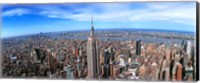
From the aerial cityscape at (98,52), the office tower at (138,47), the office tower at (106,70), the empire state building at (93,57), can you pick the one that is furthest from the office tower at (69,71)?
the office tower at (138,47)

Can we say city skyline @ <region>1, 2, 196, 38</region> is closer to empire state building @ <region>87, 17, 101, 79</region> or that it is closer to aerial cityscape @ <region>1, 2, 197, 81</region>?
aerial cityscape @ <region>1, 2, 197, 81</region>

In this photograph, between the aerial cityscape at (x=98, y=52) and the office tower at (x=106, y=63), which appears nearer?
the aerial cityscape at (x=98, y=52)

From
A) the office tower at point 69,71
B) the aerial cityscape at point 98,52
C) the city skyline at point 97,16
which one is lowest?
the office tower at point 69,71

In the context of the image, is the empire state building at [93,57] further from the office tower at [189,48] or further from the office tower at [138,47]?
the office tower at [189,48]

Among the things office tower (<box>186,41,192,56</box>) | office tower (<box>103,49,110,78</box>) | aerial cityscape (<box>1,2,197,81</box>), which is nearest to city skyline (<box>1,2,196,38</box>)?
aerial cityscape (<box>1,2,197,81</box>)

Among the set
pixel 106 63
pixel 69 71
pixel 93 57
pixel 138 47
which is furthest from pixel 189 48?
pixel 69 71

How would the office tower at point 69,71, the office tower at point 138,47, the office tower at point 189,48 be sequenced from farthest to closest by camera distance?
1. the office tower at point 69,71
2. the office tower at point 138,47
3. the office tower at point 189,48
